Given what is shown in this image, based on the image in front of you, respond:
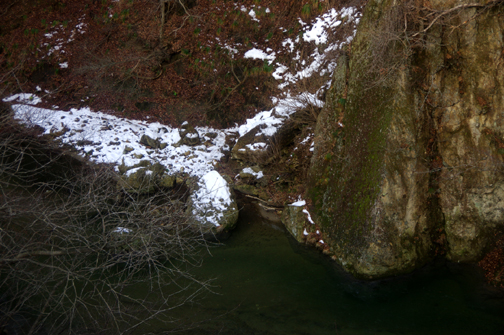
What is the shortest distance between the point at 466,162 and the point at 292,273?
4.04m

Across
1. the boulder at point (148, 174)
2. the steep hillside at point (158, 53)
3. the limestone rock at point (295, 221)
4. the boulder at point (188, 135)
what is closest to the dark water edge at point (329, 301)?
the limestone rock at point (295, 221)

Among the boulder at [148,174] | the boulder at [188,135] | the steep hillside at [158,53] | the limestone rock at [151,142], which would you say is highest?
the steep hillside at [158,53]

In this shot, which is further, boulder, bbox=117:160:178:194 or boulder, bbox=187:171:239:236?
boulder, bbox=117:160:178:194

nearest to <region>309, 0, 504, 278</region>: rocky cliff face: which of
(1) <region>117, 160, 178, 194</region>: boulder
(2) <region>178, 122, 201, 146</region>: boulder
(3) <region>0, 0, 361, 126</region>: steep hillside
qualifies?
(3) <region>0, 0, 361, 126</region>: steep hillside

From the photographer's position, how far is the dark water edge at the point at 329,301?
492 cm

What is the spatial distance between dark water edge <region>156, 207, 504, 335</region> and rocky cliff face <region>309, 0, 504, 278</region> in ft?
1.23

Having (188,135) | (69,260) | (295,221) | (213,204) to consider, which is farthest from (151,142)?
(69,260)

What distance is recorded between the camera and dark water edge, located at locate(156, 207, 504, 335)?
4922 mm

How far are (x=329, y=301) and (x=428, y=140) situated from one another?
3.70 meters

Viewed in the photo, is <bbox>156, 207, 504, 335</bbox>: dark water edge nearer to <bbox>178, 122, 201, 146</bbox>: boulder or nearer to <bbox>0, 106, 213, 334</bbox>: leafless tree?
<bbox>0, 106, 213, 334</bbox>: leafless tree

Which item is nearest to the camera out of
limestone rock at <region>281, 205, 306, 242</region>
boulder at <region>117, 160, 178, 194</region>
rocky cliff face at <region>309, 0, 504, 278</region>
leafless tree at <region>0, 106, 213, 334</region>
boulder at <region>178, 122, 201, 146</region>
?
leafless tree at <region>0, 106, 213, 334</region>

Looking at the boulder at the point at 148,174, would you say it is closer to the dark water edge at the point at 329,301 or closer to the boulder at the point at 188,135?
the boulder at the point at 188,135

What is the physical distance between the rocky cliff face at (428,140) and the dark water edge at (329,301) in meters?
0.38

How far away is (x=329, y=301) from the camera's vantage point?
565 cm
